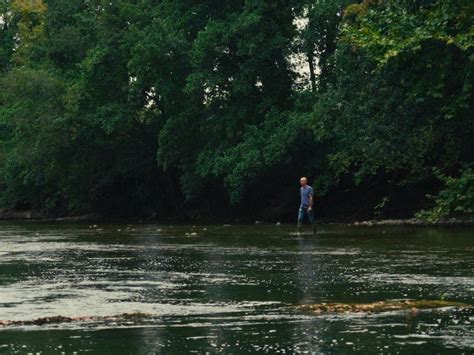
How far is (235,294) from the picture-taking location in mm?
Result: 16359

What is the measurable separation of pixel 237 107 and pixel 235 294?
3664 cm

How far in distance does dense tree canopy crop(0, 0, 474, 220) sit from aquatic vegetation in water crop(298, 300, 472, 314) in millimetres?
12652

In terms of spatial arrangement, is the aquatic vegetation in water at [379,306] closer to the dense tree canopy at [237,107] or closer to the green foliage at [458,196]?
the green foliage at [458,196]

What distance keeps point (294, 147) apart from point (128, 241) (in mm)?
16755

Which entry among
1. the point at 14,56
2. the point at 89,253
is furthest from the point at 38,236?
the point at 14,56

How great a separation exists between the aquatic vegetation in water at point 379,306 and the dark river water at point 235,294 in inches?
11.0

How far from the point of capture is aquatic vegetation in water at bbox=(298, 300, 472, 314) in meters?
13.7

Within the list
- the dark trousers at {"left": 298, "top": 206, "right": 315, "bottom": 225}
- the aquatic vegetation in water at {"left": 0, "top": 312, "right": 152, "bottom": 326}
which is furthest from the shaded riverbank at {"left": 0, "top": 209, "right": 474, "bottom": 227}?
the aquatic vegetation in water at {"left": 0, "top": 312, "right": 152, "bottom": 326}

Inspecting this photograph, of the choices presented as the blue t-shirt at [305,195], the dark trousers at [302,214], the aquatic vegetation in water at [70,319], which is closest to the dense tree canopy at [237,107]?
the blue t-shirt at [305,195]

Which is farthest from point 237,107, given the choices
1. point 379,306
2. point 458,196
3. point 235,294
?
point 379,306

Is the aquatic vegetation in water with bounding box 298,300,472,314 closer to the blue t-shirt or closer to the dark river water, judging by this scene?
the dark river water

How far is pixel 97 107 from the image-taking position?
60.8 m

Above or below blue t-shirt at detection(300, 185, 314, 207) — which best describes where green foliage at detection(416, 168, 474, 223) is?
below

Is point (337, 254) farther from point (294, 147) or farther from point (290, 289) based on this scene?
point (294, 147)
